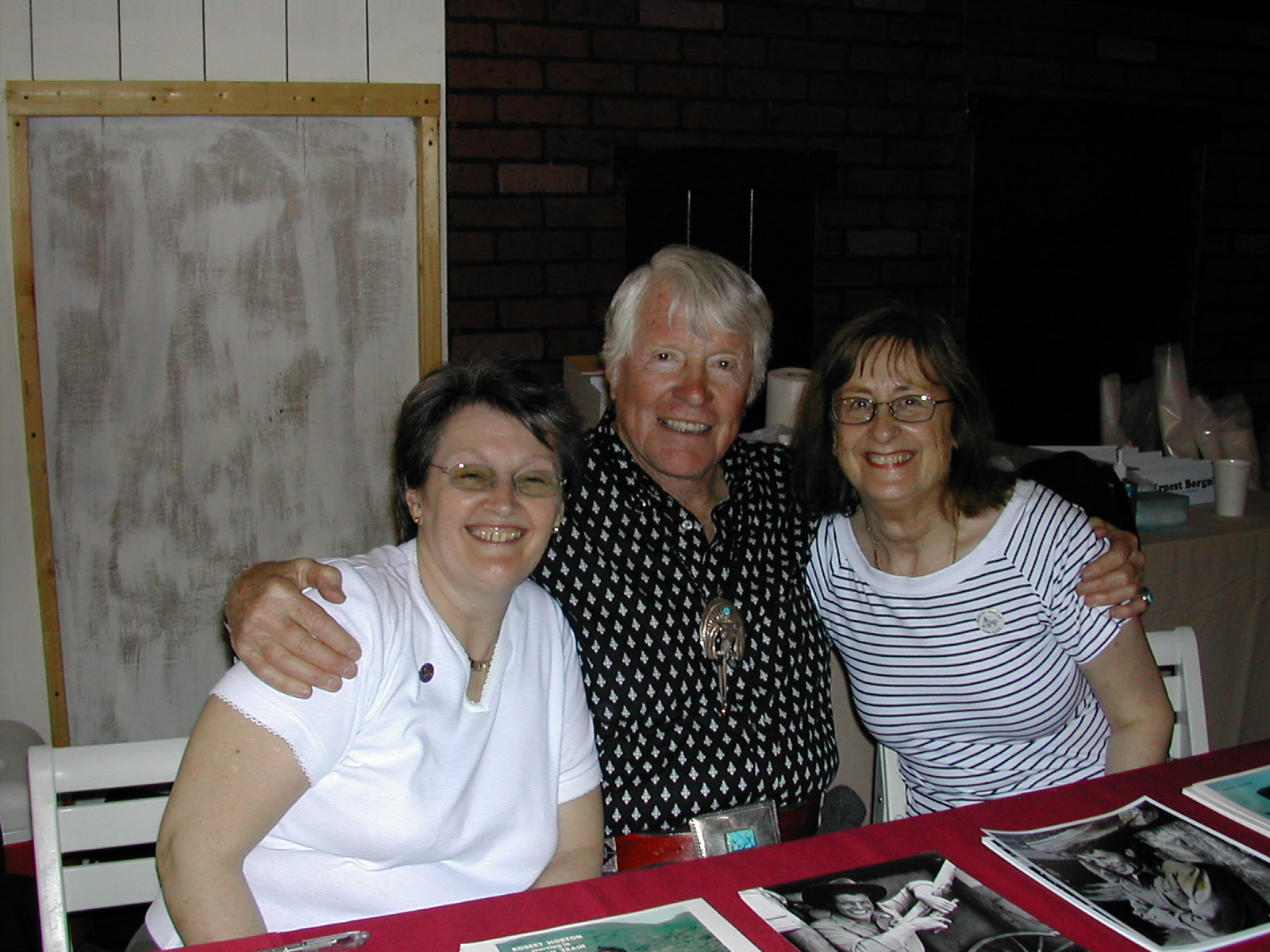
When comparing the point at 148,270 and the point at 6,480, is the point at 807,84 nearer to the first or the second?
the point at 148,270

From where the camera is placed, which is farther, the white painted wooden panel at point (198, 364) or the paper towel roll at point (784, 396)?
the white painted wooden panel at point (198, 364)

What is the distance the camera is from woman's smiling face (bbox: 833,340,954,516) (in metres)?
1.90

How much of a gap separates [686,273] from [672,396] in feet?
0.76

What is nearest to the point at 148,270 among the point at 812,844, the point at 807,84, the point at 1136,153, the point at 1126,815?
the point at 807,84

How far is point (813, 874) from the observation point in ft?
4.34

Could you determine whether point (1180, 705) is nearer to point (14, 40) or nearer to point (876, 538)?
point (876, 538)

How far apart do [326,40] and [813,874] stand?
2962 millimetres

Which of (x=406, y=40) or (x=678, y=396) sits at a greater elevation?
(x=406, y=40)

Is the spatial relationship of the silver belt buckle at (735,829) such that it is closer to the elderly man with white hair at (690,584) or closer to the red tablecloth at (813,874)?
the elderly man with white hair at (690,584)

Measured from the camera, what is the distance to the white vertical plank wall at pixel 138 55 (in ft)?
10.3

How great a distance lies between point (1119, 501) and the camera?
2.72 meters

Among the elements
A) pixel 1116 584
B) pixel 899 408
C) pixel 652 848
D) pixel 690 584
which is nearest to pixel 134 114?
pixel 690 584

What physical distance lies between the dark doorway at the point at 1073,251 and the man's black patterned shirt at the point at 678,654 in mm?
2700

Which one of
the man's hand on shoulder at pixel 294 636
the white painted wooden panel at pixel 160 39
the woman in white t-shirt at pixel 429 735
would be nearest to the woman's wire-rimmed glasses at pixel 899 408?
the woman in white t-shirt at pixel 429 735
